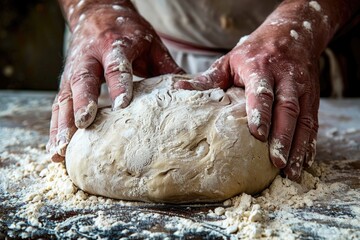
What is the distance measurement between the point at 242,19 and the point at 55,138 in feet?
3.57

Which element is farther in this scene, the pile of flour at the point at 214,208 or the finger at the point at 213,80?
the finger at the point at 213,80

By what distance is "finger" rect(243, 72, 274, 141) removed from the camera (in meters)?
1.31

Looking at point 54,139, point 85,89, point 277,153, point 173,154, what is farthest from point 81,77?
point 277,153

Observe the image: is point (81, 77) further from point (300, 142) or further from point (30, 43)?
point (30, 43)

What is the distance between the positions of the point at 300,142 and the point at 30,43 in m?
3.49

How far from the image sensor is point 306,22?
5.17ft

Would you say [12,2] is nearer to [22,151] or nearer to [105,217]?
[22,151]

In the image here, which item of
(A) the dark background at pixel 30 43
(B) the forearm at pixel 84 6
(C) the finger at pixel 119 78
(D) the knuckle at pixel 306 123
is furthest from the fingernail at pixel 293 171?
(A) the dark background at pixel 30 43

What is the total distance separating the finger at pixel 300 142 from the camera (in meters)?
1.37

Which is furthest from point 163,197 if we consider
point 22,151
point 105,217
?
point 22,151

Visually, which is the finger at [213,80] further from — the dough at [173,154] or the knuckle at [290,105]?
the knuckle at [290,105]

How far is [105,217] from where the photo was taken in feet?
4.05

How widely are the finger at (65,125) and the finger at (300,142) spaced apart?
603 mm

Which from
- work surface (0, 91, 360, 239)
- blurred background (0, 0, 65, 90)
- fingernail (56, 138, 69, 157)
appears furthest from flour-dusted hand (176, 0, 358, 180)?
blurred background (0, 0, 65, 90)
